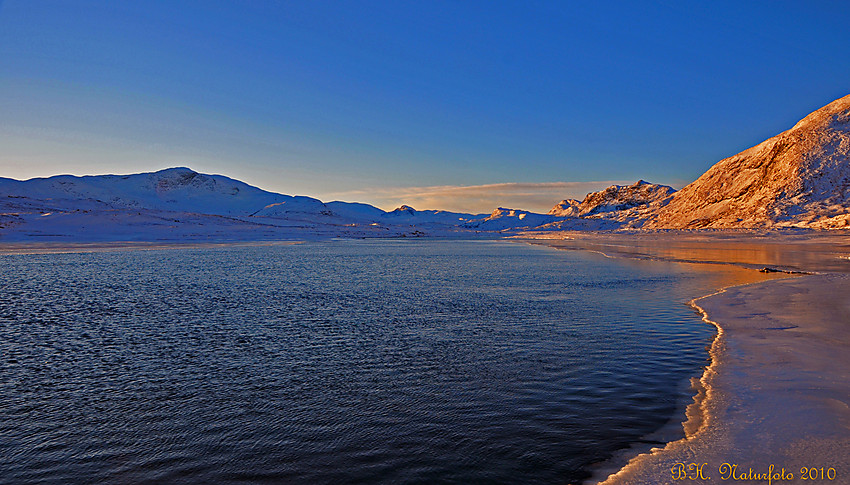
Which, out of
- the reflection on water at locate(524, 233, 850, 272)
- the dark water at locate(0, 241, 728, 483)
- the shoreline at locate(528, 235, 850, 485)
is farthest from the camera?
the reflection on water at locate(524, 233, 850, 272)

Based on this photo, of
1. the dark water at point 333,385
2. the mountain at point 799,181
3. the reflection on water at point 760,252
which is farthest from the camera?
the mountain at point 799,181

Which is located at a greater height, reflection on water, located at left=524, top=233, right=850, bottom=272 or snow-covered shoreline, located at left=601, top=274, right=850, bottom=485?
reflection on water, located at left=524, top=233, right=850, bottom=272

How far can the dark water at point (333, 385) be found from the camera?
741cm

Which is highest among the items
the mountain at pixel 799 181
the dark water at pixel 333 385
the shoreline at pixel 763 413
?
the mountain at pixel 799 181

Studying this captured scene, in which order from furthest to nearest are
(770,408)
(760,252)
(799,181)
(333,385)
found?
(799,181), (760,252), (333,385), (770,408)

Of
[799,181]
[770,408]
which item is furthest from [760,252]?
[799,181]

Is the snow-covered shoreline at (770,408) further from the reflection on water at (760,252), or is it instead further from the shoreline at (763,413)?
the reflection on water at (760,252)

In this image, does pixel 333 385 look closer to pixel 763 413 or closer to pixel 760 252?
pixel 763 413

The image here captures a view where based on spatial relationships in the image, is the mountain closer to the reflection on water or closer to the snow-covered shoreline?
the reflection on water

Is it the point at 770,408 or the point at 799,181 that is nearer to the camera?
the point at 770,408

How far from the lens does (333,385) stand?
421 inches

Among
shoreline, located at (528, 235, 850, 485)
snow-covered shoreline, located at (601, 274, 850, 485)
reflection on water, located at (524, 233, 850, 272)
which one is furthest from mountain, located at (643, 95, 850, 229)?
shoreline, located at (528, 235, 850, 485)

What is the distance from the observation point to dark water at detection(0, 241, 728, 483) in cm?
741

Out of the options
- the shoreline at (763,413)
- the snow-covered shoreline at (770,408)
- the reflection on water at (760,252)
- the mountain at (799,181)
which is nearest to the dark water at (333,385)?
the shoreline at (763,413)
